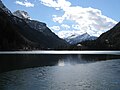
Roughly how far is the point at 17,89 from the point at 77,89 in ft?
31.9

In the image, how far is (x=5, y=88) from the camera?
1533 inches

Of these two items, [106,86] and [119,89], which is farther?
[106,86]

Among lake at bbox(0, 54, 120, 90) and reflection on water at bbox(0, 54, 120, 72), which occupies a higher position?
reflection on water at bbox(0, 54, 120, 72)

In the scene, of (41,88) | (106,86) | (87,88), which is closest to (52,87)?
(41,88)

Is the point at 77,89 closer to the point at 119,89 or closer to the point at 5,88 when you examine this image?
the point at 119,89

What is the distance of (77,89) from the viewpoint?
3856 cm

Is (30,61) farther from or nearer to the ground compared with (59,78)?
farther from the ground

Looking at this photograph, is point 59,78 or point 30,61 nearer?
point 59,78

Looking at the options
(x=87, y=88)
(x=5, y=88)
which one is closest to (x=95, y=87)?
(x=87, y=88)

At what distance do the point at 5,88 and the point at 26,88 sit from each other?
11.3 ft

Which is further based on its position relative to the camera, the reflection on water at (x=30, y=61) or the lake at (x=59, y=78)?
the reflection on water at (x=30, y=61)

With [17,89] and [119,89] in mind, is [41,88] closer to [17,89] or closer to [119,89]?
[17,89]

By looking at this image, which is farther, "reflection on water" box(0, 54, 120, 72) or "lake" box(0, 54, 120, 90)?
"reflection on water" box(0, 54, 120, 72)

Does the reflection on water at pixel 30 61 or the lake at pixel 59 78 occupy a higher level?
the reflection on water at pixel 30 61
